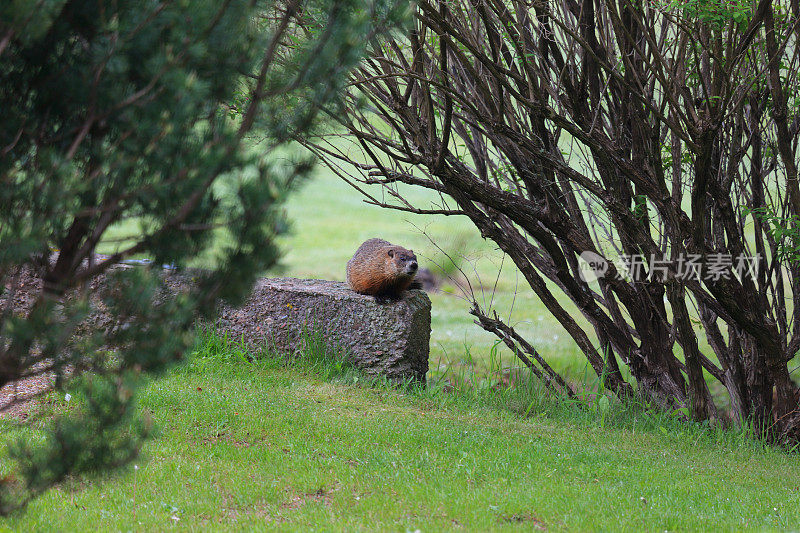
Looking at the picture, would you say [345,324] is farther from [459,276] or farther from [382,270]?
[459,276]

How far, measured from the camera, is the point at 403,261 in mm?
7348

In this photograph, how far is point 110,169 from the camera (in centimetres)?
272

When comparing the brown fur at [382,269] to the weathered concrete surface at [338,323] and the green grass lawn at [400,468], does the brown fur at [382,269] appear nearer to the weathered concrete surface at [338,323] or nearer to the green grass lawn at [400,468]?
the weathered concrete surface at [338,323]

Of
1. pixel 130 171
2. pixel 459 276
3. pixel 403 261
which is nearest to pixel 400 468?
pixel 403 261

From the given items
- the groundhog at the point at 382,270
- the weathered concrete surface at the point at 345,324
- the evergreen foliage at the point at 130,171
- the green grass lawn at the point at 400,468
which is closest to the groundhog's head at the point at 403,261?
the groundhog at the point at 382,270

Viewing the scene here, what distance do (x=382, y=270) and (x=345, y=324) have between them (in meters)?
0.66

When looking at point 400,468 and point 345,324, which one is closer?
point 400,468

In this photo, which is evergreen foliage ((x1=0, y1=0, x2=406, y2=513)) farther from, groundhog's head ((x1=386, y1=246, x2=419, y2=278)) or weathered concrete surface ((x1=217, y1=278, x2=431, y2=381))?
weathered concrete surface ((x1=217, y1=278, x2=431, y2=381))

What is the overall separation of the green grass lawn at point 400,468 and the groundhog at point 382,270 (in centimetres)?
88

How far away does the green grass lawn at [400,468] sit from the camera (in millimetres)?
4328

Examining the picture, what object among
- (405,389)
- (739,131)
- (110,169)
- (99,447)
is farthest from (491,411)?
(110,169)

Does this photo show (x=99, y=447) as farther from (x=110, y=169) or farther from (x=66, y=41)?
(x=66, y=41)

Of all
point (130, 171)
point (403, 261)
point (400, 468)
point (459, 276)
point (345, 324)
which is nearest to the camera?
point (130, 171)

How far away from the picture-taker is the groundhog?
7.36 m
